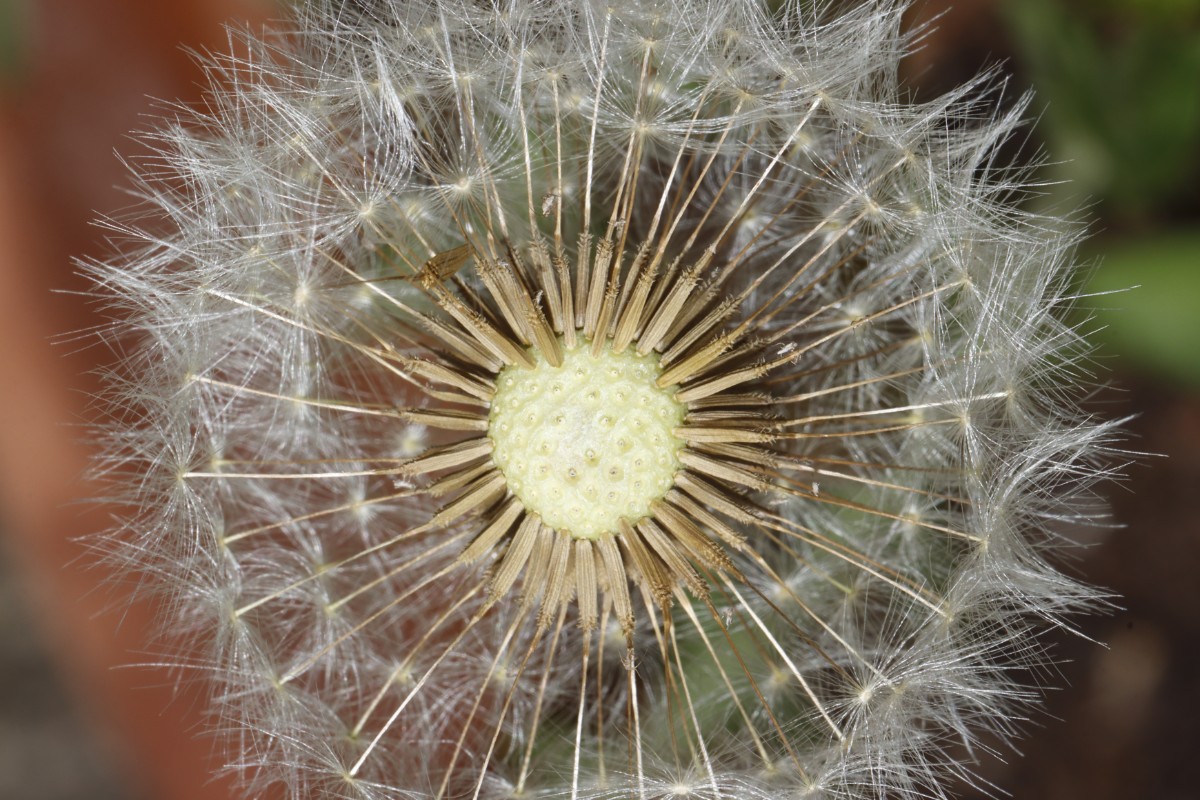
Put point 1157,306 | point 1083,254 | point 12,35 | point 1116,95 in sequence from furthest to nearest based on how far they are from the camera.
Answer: point 12,35
point 1116,95
point 1083,254
point 1157,306

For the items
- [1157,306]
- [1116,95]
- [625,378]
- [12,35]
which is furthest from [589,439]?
[12,35]

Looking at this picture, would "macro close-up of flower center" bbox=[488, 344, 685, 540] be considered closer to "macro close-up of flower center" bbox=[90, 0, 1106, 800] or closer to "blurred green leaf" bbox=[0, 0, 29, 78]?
"macro close-up of flower center" bbox=[90, 0, 1106, 800]

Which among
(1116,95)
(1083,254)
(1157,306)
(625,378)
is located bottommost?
(625,378)

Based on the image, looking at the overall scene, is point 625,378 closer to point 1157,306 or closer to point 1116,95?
point 1157,306

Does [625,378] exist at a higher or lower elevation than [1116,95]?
lower

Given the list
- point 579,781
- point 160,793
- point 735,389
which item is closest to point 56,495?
point 160,793

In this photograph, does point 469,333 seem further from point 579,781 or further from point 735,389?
point 579,781
